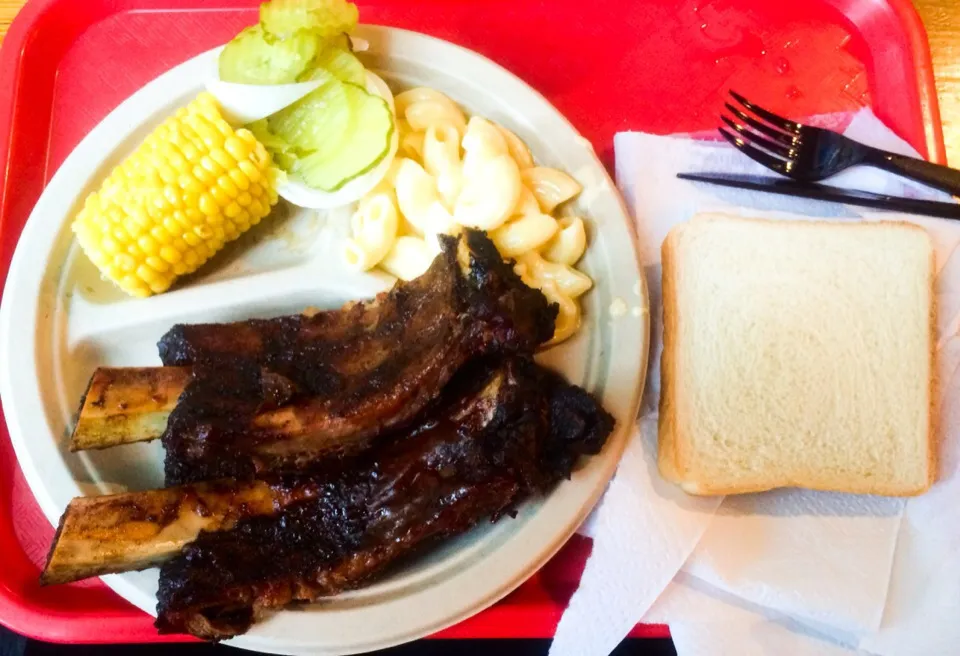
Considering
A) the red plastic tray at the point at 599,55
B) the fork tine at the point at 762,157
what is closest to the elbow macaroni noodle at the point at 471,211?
the red plastic tray at the point at 599,55

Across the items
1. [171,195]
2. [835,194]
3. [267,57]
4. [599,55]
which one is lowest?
[835,194]

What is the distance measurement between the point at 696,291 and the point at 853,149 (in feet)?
1.90

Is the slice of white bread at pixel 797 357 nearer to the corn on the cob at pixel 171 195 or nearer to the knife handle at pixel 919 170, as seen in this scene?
the knife handle at pixel 919 170

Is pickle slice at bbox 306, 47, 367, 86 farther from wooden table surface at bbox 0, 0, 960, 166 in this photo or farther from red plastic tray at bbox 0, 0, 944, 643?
wooden table surface at bbox 0, 0, 960, 166

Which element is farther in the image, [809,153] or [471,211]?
[809,153]

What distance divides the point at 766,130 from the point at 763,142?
34 mm

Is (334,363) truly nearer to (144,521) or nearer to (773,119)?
(144,521)

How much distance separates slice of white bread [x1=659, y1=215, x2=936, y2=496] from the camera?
1605 mm

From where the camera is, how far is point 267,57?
1.51 m

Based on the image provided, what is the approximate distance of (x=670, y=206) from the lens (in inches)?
70.6

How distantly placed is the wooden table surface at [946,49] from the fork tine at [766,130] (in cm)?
56

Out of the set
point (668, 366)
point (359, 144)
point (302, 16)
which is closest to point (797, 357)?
point (668, 366)

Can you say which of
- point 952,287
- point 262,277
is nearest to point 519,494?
point 262,277

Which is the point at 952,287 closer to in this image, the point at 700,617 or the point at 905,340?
the point at 905,340
